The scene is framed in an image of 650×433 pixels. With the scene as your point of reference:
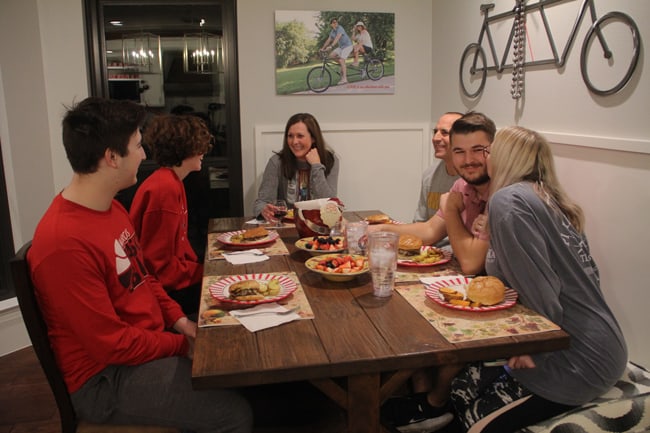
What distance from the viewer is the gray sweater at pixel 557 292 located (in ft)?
4.69

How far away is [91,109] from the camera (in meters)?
1.43

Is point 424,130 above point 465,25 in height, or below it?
below

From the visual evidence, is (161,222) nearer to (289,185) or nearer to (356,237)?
(356,237)

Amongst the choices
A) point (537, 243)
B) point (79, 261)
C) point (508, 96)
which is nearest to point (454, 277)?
point (537, 243)

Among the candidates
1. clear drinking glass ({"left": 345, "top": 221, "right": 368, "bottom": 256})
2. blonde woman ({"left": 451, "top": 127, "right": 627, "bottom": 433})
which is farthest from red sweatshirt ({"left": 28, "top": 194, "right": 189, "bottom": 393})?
blonde woman ({"left": 451, "top": 127, "right": 627, "bottom": 433})

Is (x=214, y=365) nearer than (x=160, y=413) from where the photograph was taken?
Yes

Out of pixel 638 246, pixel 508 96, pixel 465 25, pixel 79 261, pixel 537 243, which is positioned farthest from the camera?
pixel 465 25

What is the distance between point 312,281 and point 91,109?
0.78m

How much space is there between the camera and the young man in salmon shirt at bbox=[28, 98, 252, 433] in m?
1.29

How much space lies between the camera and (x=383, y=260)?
1.51 m

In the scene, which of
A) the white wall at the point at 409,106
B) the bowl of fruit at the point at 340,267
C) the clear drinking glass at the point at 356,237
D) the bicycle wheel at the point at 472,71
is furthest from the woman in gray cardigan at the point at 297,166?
the bowl of fruit at the point at 340,267

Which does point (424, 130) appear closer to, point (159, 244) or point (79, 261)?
point (159, 244)

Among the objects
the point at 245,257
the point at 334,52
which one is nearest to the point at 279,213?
the point at 245,257

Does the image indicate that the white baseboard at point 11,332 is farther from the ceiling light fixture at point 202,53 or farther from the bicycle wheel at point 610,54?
the bicycle wheel at point 610,54
